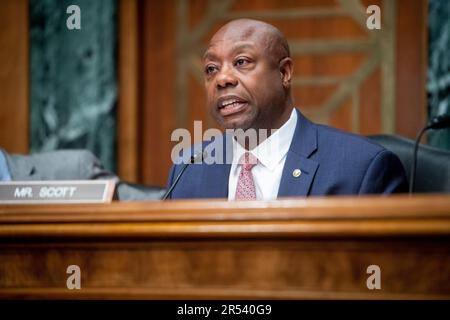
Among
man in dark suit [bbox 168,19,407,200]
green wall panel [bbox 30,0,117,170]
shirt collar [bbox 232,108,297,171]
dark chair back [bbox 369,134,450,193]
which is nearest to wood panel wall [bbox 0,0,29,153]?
green wall panel [bbox 30,0,117,170]

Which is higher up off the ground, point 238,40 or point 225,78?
point 238,40

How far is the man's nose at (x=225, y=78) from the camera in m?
1.62

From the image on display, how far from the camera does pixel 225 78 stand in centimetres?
162

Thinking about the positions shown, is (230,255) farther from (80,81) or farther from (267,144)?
(80,81)

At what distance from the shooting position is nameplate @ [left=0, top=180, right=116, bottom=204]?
1.20 meters

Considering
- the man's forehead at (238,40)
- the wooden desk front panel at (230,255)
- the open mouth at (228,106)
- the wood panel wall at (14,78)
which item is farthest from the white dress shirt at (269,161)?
the wood panel wall at (14,78)

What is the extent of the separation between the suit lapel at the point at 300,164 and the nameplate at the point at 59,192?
51 cm

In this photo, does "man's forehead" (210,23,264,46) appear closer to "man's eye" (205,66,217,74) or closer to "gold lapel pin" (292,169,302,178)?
"man's eye" (205,66,217,74)

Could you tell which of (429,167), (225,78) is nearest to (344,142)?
(429,167)

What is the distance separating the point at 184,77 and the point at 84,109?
0.59m

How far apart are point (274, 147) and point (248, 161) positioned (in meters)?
0.10
